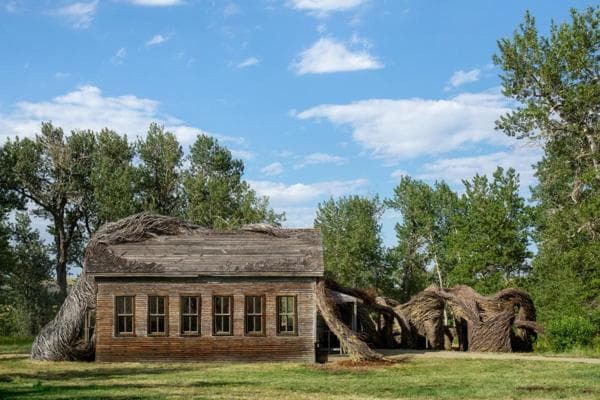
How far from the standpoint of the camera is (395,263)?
2749 inches

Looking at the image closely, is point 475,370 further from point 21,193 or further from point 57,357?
point 21,193

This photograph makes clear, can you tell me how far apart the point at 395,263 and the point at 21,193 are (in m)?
32.7

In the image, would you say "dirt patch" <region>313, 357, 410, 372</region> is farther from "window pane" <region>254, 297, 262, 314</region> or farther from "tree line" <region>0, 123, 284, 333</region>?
"tree line" <region>0, 123, 284, 333</region>

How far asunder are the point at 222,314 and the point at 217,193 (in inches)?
1229

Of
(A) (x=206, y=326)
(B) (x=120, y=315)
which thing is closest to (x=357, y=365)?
(A) (x=206, y=326)

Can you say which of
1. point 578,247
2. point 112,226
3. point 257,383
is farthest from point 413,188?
point 257,383

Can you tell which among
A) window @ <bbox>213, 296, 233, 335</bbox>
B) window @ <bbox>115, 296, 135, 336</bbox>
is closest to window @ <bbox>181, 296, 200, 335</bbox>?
window @ <bbox>213, 296, 233, 335</bbox>

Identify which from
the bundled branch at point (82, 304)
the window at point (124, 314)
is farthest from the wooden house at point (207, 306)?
the bundled branch at point (82, 304)

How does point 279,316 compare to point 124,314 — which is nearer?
point 279,316

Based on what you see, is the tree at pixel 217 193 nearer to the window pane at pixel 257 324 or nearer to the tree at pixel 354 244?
the tree at pixel 354 244

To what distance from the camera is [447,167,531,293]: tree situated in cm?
5131

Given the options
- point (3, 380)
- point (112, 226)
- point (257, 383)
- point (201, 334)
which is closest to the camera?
point (257, 383)

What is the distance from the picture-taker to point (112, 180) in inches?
2221

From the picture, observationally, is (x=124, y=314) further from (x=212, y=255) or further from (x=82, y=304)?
(x=212, y=255)
